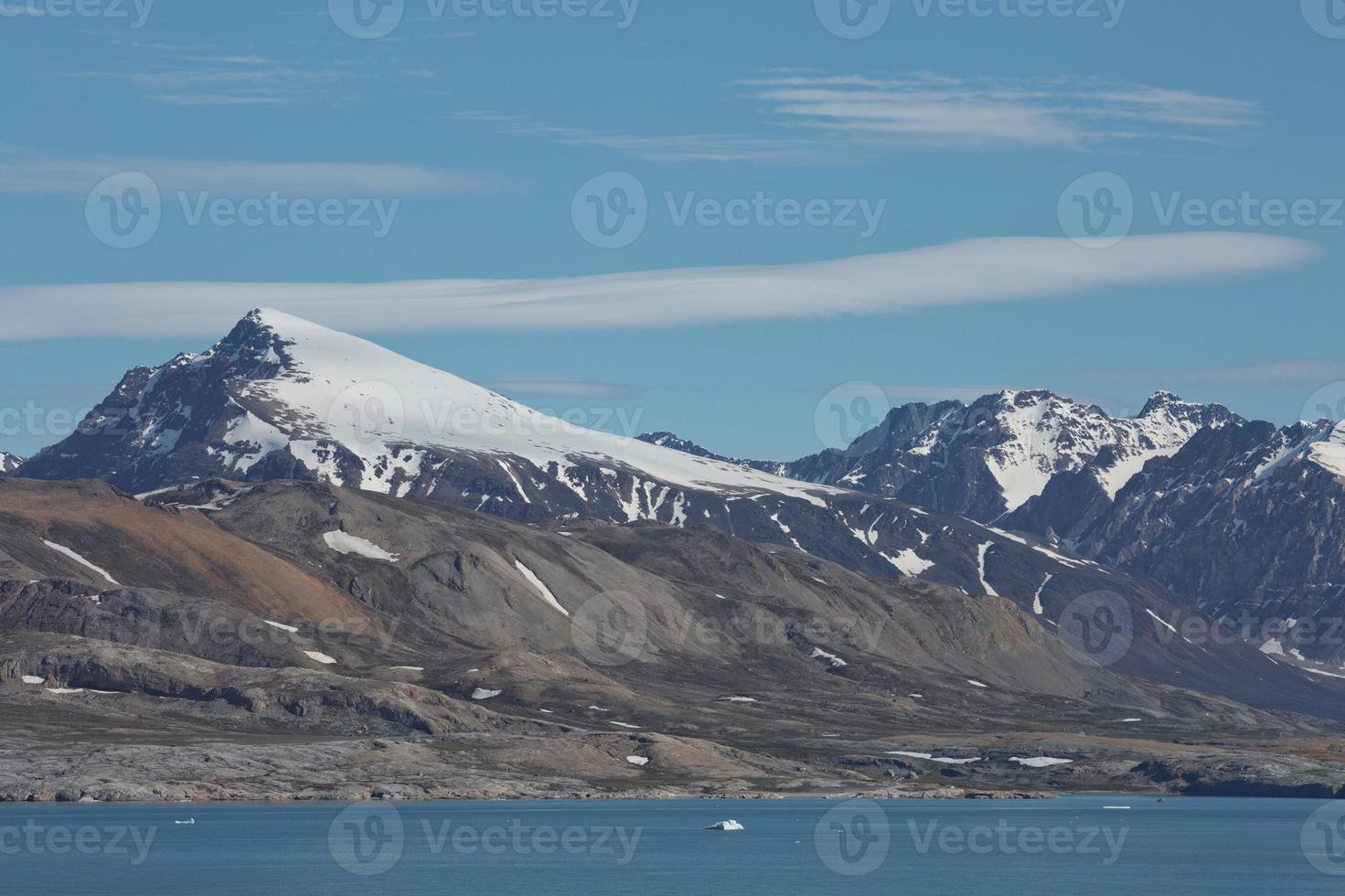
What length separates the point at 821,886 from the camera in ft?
549

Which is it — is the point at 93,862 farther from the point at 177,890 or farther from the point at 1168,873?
the point at 1168,873

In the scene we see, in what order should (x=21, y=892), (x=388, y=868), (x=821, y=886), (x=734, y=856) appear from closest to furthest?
1. (x=21, y=892)
2. (x=821, y=886)
3. (x=388, y=868)
4. (x=734, y=856)

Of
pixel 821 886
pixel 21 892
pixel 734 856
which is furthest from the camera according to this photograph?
pixel 734 856

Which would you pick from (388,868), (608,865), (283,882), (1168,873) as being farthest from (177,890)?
(1168,873)

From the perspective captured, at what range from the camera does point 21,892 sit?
6132 inches

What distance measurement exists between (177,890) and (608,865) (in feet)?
132

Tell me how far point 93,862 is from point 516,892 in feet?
156

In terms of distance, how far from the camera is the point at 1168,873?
7180 inches

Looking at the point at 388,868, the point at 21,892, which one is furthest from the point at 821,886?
the point at 21,892

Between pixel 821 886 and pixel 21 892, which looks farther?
pixel 821 886

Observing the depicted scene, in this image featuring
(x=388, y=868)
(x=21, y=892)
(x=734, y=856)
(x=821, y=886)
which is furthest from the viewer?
(x=734, y=856)

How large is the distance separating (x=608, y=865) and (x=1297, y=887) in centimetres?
6055

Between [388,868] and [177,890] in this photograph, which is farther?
[388,868]

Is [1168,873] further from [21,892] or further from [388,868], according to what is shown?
[21,892]
